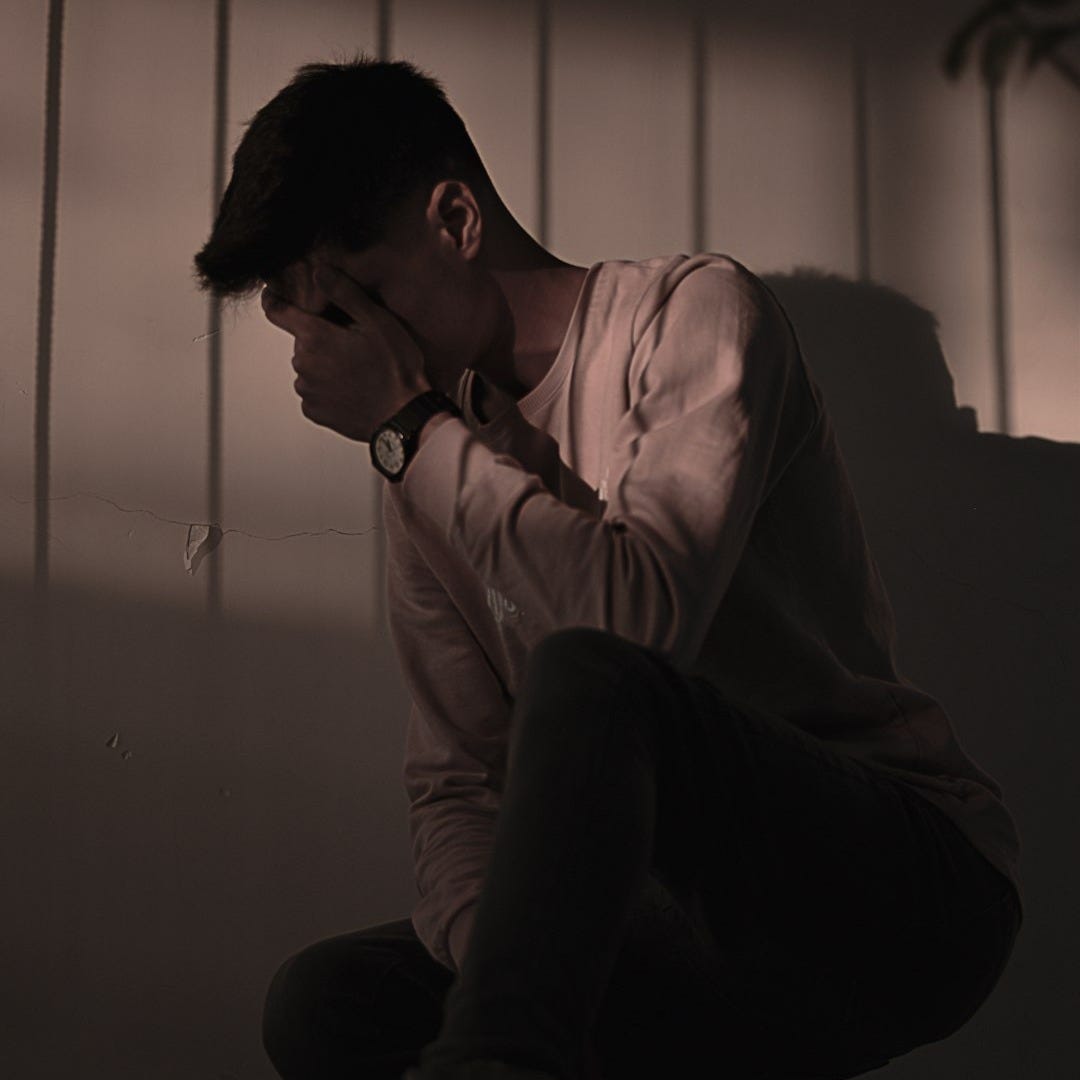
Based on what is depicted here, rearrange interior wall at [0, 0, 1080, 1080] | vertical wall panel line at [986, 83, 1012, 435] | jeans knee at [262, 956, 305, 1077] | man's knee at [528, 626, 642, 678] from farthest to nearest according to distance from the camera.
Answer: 1. vertical wall panel line at [986, 83, 1012, 435]
2. interior wall at [0, 0, 1080, 1080]
3. jeans knee at [262, 956, 305, 1077]
4. man's knee at [528, 626, 642, 678]

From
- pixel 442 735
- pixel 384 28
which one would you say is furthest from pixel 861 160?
pixel 442 735

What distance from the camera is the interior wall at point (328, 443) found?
1815mm

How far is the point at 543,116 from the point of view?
76.6 inches

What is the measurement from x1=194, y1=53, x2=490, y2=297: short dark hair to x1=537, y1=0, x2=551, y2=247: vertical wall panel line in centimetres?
53

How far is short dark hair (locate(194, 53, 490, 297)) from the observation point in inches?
51.8

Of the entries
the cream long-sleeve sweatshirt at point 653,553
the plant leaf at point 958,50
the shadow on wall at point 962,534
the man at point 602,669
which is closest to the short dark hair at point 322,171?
the man at point 602,669

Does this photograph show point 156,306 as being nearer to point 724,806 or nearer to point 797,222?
point 797,222

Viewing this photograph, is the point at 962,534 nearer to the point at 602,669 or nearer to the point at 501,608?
the point at 501,608

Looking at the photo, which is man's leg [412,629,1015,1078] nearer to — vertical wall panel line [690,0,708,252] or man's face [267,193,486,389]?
man's face [267,193,486,389]

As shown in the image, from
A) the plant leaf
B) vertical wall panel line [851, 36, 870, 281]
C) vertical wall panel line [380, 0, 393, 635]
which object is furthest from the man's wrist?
the plant leaf

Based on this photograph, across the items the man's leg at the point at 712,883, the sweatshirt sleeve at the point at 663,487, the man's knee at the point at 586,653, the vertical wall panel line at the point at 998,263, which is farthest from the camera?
the vertical wall panel line at the point at 998,263

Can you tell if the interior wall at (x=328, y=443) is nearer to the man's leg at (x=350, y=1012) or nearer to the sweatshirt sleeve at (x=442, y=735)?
the sweatshirt sleeve at (x=442, y=735)

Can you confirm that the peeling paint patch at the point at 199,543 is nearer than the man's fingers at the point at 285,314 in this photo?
No

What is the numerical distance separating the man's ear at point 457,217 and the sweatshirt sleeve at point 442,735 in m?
0.32
